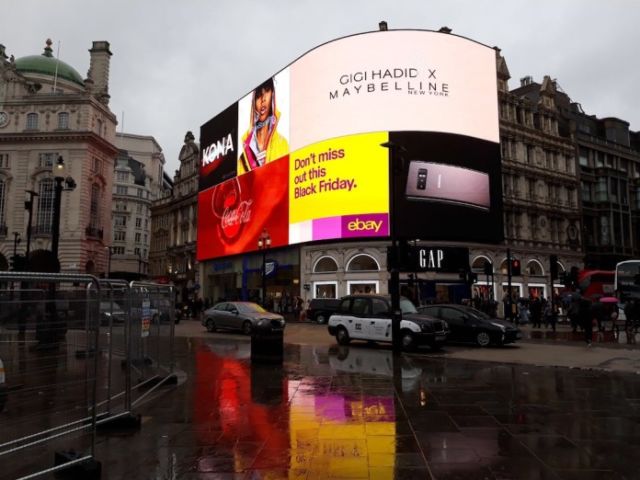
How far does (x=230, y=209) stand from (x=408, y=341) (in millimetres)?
37580

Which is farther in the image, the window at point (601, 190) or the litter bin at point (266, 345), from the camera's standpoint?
the window at point (601, 190)

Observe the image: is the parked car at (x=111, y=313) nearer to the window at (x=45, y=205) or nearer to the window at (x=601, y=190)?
the window at (x=601, y=190)

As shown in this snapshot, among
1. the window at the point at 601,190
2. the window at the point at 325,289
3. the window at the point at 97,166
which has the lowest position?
the window at the point at 325,289

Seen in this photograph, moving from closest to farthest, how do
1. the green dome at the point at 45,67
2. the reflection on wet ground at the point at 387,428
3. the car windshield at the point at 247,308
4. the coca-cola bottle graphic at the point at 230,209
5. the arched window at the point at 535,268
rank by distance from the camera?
the reflection on wet ground at the point at 387,428
the car windshield at the point at 247,308
the arched window at the point at 535,268
the coca-cola bottle graphic at the point at 230,209
the green dome at the point at 45,67

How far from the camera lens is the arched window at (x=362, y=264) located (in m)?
39.5

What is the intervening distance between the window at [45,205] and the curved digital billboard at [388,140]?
29.7 metres

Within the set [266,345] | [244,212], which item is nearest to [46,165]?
[244,212]

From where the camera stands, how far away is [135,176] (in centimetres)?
10575

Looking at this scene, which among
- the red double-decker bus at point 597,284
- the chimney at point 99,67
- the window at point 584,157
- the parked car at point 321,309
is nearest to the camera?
the parked car at point 321,309

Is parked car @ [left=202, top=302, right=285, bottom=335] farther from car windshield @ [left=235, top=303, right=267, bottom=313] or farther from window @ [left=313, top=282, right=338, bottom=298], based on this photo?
window @ [left=313, top=282, right=338, bottom=298]

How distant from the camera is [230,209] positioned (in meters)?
50.7

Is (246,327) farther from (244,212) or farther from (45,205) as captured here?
(45,205)

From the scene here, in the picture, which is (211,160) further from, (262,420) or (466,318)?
(262,420)

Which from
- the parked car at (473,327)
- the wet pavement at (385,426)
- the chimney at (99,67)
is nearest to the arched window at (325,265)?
the parked car at (473,327)
